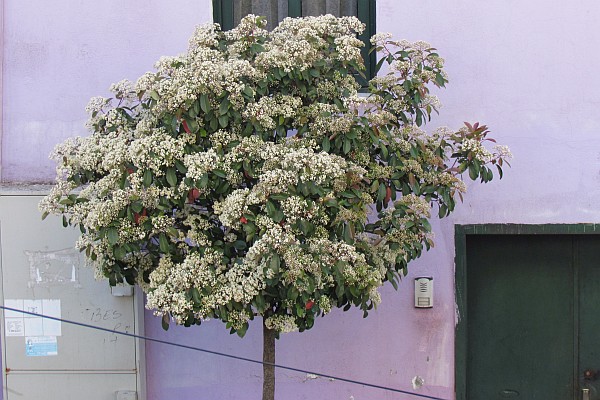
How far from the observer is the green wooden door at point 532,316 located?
6.31 meters

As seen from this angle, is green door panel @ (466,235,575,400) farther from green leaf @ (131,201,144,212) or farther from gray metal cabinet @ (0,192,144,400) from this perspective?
green leaf @ (131,201,144,212)

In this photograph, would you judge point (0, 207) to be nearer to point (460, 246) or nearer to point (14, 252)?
Result: point (14, 252)

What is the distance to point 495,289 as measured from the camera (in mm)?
6375

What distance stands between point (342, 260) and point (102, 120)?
6.35 ft

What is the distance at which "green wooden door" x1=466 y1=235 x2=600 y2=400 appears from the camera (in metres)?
6.31

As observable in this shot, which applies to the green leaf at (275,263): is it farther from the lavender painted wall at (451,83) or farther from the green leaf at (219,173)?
the lavender painted wall at (451,83)

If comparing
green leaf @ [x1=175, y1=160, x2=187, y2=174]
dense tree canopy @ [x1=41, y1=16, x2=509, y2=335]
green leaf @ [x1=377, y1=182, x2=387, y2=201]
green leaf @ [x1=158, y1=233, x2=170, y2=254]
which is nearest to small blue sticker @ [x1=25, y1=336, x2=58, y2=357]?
dense tree canopy @ [x1=41, y1=16, x2=509, y2=335]

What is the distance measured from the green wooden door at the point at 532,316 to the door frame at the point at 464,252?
0.19 meters

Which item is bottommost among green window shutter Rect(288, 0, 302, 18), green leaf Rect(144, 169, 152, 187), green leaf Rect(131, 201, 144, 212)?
green leaf Rect(131, 201, 144, 212)

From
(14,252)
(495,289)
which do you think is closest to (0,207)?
(14,252)

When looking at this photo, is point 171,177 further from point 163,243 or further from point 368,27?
point 368,27

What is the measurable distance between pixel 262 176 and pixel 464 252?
2565 mm

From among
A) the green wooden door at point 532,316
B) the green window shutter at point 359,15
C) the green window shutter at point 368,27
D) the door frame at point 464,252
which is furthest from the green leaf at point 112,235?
the green wooden door at point 532,316

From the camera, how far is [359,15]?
6355 millimetres
